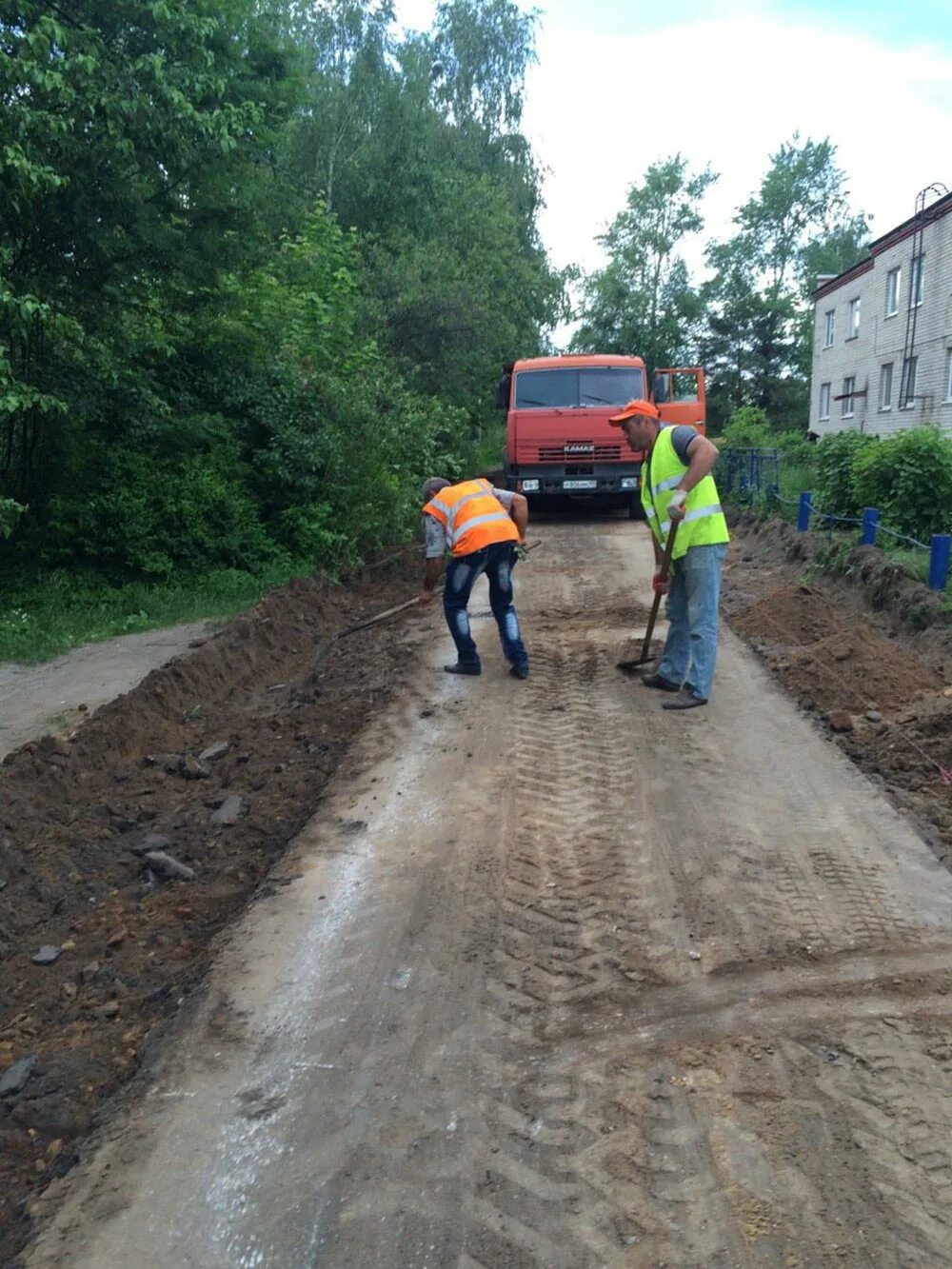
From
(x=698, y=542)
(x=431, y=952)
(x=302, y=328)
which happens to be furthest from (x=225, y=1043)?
(x=302, y=328)

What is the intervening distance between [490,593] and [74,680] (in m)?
3.16

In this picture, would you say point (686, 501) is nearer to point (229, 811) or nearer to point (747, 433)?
point (229, 811)

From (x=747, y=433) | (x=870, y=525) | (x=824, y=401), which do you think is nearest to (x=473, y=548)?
(x=870, y=525)

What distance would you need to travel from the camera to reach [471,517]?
8188 mm

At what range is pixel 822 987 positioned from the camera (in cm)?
386

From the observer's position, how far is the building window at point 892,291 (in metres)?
29.6

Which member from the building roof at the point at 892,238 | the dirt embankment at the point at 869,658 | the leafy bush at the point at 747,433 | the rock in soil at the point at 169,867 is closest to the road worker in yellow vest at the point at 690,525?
Answer: the dirt embankment at the point at 869,658

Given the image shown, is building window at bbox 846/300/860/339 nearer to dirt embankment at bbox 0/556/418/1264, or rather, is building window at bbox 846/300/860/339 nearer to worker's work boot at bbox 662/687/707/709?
dirt embankment at bbox 0/556/418/1264

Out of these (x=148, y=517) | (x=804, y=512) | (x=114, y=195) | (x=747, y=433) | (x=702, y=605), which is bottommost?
(x=804, y=512)

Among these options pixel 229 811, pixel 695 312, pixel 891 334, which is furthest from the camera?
pixel 695 312

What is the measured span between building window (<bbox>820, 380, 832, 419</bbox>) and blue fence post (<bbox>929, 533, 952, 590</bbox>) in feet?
94.1

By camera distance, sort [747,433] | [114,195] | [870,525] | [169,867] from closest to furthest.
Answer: [169,867], [114,195], [870,525], [747,433]

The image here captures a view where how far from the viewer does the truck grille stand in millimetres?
18078

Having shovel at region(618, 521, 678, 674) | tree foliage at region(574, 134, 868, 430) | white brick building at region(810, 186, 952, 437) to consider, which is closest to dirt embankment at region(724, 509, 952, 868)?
shovel at region(618, 521, 678, 674)
